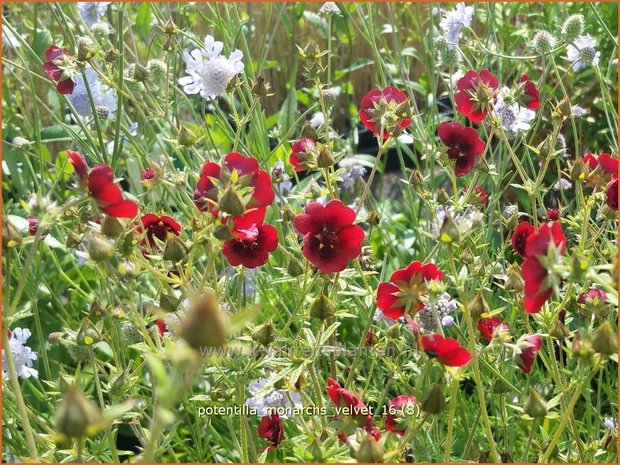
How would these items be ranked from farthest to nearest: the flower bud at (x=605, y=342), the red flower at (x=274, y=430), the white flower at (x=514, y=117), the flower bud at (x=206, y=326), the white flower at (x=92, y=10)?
the white flower at (x=92, y=10), the white flower at (x=514, y=117), the red flower at (x=274, y=430), the flower bud at (x=605, y=342), the flower bud at (x=206, y=326)

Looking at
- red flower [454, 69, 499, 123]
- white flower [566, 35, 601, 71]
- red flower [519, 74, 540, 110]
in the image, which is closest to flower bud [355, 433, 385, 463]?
red flower [454, 69, 499, 123]

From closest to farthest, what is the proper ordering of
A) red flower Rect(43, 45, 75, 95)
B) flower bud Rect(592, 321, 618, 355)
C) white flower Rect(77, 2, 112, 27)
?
flower bud Rect(592, 321, 618, 355) < red flower Rect(43, 45, 75, 95) < white flower Rect(77, 2, 112, 27)

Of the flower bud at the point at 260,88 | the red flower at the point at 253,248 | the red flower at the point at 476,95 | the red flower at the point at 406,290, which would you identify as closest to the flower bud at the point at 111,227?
the red flower at the point at 253,248

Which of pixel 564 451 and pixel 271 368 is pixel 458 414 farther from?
pixel 271 368

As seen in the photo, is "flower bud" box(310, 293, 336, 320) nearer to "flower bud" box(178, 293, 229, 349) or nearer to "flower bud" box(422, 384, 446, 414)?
"flower bud" box(422, 384, 446, 414)

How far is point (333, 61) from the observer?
251 centimetres

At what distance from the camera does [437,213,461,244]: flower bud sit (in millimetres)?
622

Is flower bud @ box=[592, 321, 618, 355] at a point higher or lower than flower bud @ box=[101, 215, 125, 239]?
lower

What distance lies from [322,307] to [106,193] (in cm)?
22

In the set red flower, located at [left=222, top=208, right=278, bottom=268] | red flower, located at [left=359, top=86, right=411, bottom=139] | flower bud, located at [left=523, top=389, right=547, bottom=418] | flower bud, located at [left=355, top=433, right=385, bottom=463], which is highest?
red flower, located at [left=359, top=86, right=411, bottom=139]

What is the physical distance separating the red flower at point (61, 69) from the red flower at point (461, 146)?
0.47 metres

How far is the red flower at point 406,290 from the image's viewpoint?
27.7 inches

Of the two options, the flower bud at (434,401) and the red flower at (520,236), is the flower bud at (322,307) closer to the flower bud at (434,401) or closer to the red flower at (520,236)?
the flower bud at (434,401)

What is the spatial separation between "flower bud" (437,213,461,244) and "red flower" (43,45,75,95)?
568 mm
